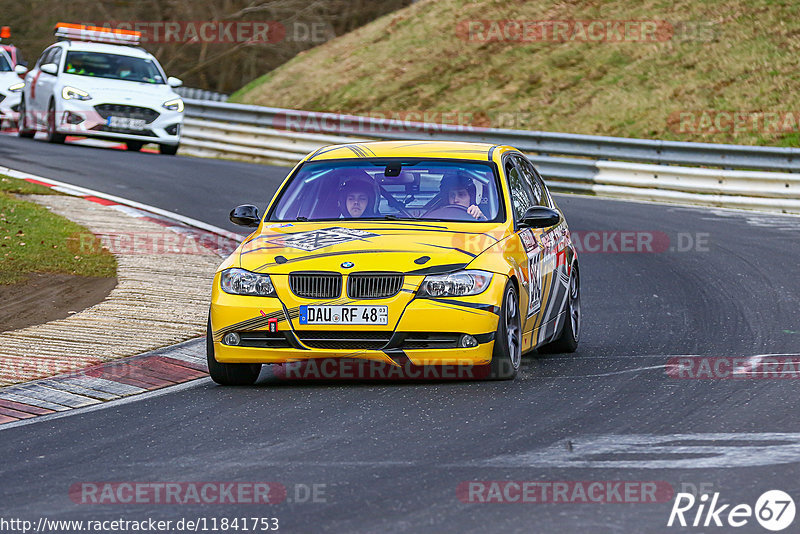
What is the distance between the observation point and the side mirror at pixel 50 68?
2595 cm

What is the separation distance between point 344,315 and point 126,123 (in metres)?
17.9

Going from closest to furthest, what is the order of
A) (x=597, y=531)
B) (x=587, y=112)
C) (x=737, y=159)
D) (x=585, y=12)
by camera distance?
(x=597, y=531) < (x=737, y=159) < (x=587, y=112) < (x=585, y=12)

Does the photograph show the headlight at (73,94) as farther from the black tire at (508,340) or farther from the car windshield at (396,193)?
the black tire at (508,340)

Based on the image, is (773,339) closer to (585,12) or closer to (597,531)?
(597,531)

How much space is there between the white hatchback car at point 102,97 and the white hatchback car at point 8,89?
2.41 metres

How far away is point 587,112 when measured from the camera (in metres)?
29.9

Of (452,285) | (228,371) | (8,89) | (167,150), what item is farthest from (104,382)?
(8,89)

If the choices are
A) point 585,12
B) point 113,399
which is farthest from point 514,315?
point 585,12

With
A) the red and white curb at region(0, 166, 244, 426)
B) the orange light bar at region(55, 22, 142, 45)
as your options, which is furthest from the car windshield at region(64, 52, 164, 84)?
the red and white curb at region(0, 166, 244, 426)

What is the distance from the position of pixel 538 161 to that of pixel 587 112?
19.7ft

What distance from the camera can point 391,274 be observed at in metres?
8.59

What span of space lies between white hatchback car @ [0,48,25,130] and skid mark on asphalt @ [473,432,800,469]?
25.1 meters

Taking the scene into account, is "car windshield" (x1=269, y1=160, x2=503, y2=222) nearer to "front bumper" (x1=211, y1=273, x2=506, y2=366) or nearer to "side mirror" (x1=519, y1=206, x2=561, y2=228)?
"side mirror" (x1=519, y1=206, x2=561, y2=228)

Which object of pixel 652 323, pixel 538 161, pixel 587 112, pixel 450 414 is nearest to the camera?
pixel 450 414
